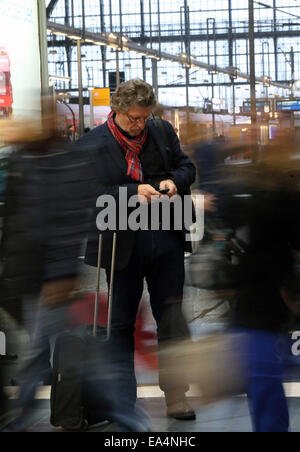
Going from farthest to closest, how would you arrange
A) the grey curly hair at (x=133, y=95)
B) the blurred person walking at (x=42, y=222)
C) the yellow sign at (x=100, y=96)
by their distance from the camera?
the yellow sign at (x=100, y=96) < the grey curly hair at (x=133, y=95) < the blurred person walking at (x=42, y=222)

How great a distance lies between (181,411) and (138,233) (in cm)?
79

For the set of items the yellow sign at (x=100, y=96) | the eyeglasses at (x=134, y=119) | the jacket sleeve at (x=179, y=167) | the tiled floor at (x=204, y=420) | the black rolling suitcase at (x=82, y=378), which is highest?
the yellow sign at (x=100, y=96)

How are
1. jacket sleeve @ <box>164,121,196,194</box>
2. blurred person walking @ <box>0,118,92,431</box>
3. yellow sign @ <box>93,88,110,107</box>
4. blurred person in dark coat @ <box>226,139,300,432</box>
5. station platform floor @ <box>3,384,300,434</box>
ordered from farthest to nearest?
1. yellow sign @ <box>93,88,110,107</box>
2. jacket sleeve @ <box>164,121,196,194</box>
3. station platform floor @ <box>3,384,300,434</box>
4. blurred person walking @ <box>0,118,92,431</box>
5. blurred person in dark coat @ <box>226,139,300,432</box>

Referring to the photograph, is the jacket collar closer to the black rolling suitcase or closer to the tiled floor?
the black rolling suitcase

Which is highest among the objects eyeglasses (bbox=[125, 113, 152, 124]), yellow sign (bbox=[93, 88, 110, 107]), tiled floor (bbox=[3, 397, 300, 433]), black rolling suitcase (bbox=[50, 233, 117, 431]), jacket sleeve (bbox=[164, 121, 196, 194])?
yellow sign (bbox=[93, 88, 110, 107])

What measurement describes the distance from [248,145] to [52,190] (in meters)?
0.63

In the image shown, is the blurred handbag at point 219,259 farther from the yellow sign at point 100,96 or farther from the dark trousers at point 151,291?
the yellow sign at point 100,96

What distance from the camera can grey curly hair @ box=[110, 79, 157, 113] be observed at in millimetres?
3158

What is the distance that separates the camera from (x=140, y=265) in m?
3.24

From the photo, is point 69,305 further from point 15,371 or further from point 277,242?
point 277,242

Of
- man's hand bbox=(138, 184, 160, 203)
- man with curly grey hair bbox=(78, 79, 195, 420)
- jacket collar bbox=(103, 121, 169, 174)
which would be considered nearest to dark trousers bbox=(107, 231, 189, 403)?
man with curly grey hair bbox=(78, 79, 195, 420)

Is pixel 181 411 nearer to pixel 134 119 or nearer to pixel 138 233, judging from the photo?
pixel 138 233

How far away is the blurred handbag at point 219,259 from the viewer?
7.77 feet

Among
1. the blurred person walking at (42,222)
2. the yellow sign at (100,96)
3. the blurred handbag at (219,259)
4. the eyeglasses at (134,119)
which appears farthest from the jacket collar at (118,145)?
the yellow sign at (100,96)
